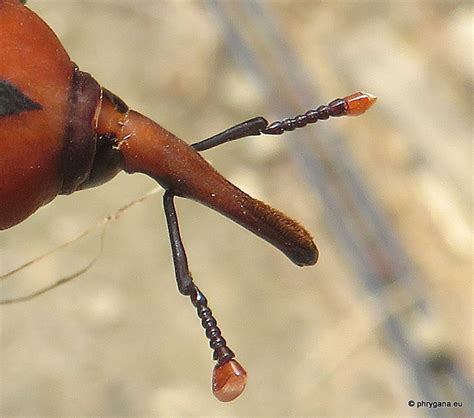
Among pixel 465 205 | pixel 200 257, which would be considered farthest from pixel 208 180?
pixel 465 205

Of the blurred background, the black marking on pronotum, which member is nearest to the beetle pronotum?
the black marking on pronotum

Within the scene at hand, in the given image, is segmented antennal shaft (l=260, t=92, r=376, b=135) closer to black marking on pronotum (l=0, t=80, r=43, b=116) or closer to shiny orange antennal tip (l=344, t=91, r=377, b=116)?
shiny orange antennal tip (l=344, t=91, r=377, b=116)

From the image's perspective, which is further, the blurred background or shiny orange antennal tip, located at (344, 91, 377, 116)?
the blurred background

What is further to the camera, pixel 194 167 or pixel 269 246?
pixel 269 246

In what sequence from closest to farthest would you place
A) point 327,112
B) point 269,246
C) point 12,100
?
1. point 12,100
2. point 327,112
3. point 269,246

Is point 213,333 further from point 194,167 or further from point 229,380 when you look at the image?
point 194,167

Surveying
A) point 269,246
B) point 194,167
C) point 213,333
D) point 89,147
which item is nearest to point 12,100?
point 89,147

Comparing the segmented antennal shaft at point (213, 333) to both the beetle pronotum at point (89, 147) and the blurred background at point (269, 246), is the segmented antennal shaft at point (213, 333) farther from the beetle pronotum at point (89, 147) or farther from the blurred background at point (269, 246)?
the blurred background at point (269, 246)

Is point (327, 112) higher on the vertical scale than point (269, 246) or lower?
lower
